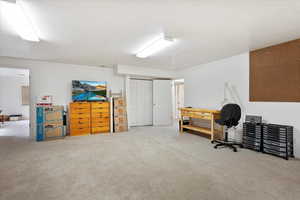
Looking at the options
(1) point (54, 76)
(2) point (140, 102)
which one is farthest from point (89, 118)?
(2) point (140, 102)

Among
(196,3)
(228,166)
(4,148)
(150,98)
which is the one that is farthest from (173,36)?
(4,148)

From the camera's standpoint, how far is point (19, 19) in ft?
6.91

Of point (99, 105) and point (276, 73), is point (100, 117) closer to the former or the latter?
point (99, 105)

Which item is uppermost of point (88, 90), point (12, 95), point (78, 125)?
point (88, 90)

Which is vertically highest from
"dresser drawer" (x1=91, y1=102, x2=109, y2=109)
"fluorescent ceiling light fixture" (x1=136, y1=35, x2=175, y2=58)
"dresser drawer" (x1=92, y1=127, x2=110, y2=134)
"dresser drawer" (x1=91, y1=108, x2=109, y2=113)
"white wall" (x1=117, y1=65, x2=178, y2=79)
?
"fluorescent ceiling light fixture" (x1=136, y1=35, x2=175, y2=58)

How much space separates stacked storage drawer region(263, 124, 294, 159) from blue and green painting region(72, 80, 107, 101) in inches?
190

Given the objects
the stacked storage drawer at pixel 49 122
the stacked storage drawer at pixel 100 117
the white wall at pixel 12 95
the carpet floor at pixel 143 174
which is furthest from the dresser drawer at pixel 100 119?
the white wall at pixel 12 95

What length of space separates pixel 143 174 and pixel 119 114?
3.26 m

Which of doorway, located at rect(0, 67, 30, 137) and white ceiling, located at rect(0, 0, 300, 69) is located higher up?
white ceiling, located at rect(0, 0, 300, 69)

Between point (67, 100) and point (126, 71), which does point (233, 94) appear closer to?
point (126, 71)

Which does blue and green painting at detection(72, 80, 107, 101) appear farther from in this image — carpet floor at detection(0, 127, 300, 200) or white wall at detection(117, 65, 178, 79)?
carpet floor at detection(0, 127, 300, 200)

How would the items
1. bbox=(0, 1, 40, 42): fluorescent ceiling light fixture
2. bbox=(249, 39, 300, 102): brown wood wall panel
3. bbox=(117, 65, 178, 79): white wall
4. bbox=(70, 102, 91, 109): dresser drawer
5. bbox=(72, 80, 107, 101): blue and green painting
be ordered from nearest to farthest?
bbox=(0, 1, 40, 42): fluorescent ceiling light fixture < bbox=(249, 39, 300, 102): brown wood wall panel < bbox=(70, 102, 91, 109): dresser drawer < bbox=(72, 80, 107, 101): blue and green painting < bbox=(117, 65, 178, 79): white wall

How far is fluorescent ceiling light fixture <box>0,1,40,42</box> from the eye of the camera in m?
1.79

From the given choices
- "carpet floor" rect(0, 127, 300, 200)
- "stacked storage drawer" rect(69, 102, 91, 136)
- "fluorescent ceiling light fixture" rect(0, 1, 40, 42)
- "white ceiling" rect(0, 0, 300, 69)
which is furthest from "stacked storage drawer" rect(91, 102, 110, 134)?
"fluorescent ceiling light fixture" rect(0, 1, 40, 42)
